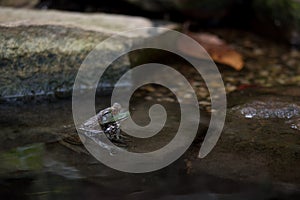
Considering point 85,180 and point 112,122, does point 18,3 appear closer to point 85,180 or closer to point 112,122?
point 112,122

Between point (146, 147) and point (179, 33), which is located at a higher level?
point (179, 33)

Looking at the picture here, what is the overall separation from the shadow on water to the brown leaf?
1.35 meters

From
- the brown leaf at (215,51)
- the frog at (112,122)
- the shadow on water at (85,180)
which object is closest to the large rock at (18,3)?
the brown leaf at (215,51)

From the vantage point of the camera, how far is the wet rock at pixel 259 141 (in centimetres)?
226

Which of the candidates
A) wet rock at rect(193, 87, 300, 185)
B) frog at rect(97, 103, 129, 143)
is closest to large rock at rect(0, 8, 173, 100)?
frog at rect(97, 103, 129, 143)

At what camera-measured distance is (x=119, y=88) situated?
3.34 m

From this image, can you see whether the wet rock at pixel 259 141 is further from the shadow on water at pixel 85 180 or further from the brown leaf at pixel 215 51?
the brown leaf at pixel 215 51

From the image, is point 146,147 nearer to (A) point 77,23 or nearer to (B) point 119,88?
(B) point 119,88

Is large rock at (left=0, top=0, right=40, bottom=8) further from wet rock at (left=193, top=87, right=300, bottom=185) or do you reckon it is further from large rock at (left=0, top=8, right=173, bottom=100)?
wet rock at (left=193, top=87, right=300, bottom=185)

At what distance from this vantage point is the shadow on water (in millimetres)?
2090

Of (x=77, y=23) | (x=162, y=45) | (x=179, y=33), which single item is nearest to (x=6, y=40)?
(x=77, y=23)

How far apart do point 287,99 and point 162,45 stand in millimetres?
1124

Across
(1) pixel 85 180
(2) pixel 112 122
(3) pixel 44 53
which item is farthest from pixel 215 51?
(1) pixel 85 180

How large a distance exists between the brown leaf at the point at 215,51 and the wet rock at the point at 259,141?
602mm
